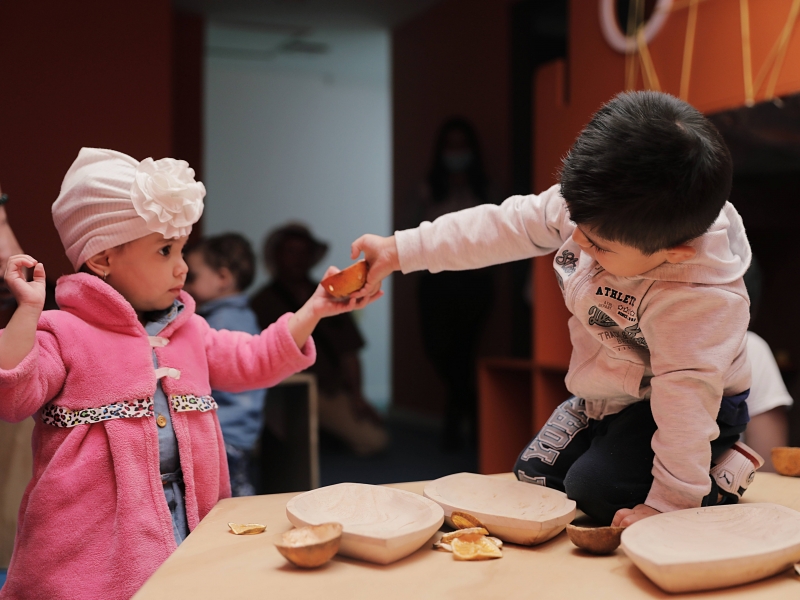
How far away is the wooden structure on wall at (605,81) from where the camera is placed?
78.7 inches

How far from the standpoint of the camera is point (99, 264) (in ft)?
3.18

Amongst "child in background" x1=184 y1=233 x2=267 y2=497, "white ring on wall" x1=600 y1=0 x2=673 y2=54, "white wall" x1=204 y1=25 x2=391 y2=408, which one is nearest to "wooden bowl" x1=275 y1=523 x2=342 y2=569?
"child in background" x1=184 y1=233 x2=267 y2=497

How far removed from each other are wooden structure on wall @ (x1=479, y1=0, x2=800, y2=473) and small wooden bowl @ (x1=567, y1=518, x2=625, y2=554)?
1583 mm

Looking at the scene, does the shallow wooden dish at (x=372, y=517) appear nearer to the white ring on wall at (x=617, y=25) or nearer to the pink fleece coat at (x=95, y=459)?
the pink fleece coat at (x=95, y=459)

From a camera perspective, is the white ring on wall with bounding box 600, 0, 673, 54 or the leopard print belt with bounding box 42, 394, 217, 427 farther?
the white ring on wall with bounding box 600, 0, 673, 54

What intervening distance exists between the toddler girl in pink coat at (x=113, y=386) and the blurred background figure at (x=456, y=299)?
2899 millimetres

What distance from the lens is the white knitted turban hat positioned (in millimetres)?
927

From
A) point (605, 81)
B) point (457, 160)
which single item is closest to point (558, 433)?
point (605, 81)

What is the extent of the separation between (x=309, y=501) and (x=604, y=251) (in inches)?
16.3

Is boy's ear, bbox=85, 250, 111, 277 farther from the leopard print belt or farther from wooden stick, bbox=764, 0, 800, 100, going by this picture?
wooden stick, bbox=764, 0, 800, 100

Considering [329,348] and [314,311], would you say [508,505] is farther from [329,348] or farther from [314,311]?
[329,348]

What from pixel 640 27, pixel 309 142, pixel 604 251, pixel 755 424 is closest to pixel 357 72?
pixel 309 142

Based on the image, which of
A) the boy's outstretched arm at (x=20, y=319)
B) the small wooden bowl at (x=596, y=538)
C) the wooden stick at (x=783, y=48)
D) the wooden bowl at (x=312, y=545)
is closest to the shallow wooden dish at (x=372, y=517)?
the wooden bowl at (x=312, y=545)

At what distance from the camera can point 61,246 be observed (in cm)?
106
